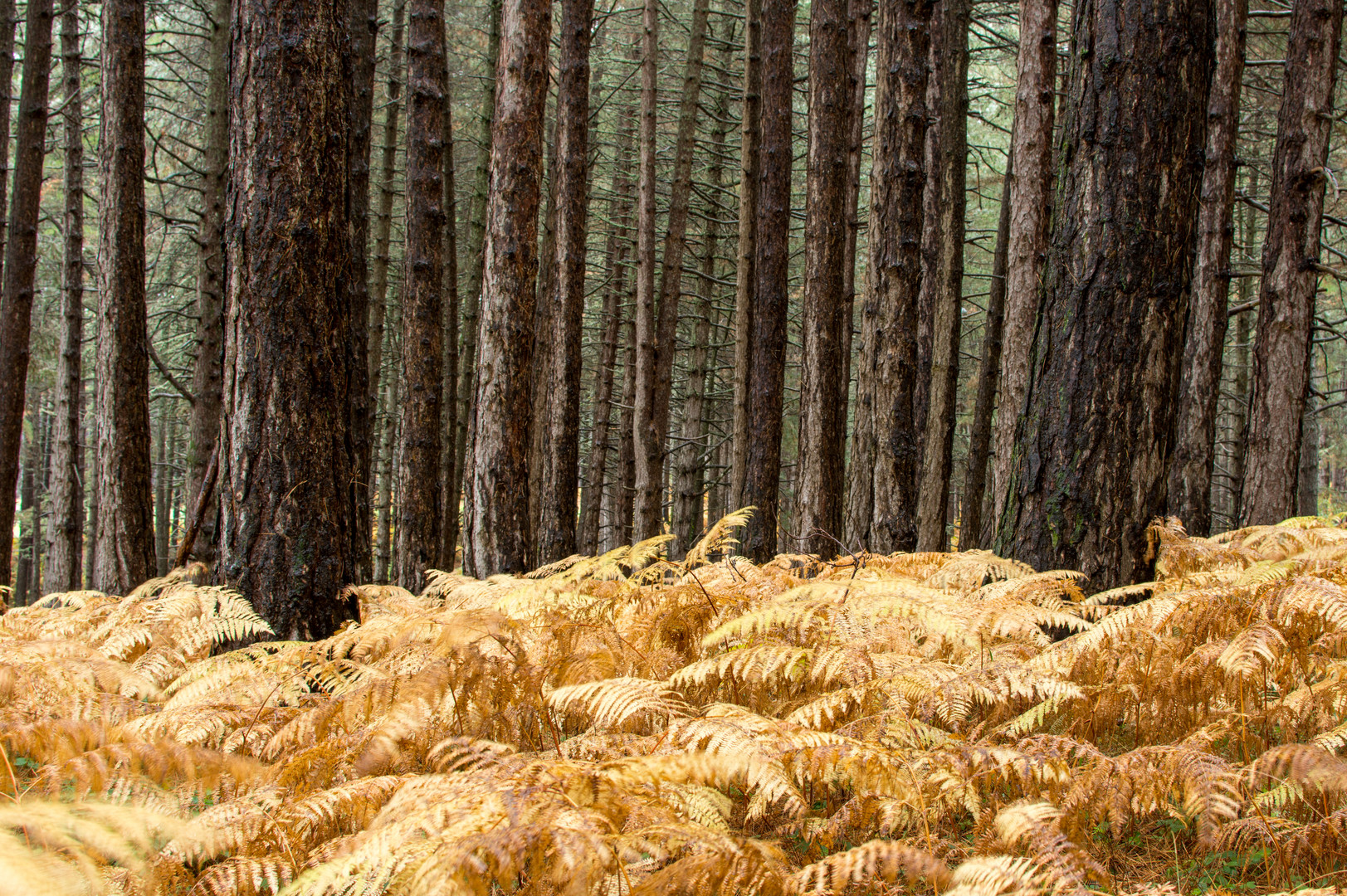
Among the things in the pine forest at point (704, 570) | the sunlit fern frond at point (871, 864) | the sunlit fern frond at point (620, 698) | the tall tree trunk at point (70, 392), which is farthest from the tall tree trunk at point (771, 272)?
the sunlit fern frond at point (871, 864)

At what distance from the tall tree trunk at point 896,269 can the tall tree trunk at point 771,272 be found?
1804mm

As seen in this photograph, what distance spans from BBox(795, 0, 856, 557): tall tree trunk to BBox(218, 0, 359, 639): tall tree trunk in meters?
5.61

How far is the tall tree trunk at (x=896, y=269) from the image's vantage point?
25.6 feet

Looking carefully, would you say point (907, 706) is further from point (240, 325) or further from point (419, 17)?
point (419, 17)

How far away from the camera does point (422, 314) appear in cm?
885

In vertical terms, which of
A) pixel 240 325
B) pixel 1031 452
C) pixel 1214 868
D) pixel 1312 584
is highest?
pixel 240 325

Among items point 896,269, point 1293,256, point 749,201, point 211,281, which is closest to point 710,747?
point 896,269

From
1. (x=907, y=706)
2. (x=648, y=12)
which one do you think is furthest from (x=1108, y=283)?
(x=648, y=12)

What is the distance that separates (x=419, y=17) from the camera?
799cm

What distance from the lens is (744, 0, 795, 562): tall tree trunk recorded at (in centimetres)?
1005

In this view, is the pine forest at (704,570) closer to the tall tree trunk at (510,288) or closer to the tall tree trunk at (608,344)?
the tall tree trunk at (510,288)

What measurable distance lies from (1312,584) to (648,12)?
42.1 ft

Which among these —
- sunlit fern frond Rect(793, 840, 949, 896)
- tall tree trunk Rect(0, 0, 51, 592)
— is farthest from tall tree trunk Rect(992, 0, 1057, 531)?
tall tree trunk Rect(0, 0, 51, 592)

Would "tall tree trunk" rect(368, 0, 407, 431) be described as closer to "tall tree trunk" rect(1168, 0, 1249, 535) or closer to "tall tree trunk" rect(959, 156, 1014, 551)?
"tall tree trunk" rect(959, 156, 1014, 551)
